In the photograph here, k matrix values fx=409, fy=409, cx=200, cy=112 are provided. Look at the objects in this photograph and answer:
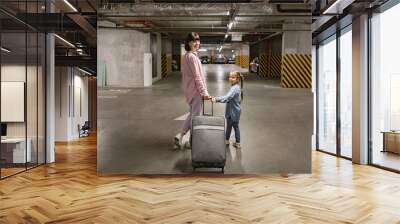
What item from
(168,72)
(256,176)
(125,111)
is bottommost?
(256,176)

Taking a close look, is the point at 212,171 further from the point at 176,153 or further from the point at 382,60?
the point at 382,60

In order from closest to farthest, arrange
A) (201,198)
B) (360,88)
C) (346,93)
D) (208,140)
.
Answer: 1. (201,198)
2. (208,140)
3. (360,88)
4. (346,93)

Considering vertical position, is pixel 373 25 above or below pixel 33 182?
above

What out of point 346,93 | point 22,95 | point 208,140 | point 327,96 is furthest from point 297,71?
point 22,95

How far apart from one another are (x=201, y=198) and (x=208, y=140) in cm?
157

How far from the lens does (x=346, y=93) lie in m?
9.81

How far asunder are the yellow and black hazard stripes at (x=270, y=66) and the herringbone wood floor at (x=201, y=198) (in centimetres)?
172

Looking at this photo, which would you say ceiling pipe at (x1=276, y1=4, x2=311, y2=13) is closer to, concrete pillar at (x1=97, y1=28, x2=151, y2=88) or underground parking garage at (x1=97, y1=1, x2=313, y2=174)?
underground parking garage at (x1=97, y1=1, x2=313, y2=174)

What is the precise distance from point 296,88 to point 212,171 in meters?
1.99

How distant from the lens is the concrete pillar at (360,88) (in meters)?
8.46

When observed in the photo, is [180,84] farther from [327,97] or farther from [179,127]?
[327,97]

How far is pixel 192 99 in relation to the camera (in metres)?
6.88

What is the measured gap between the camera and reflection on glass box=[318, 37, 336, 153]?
10.8 meters

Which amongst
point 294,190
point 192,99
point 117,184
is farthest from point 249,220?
point 192,99
